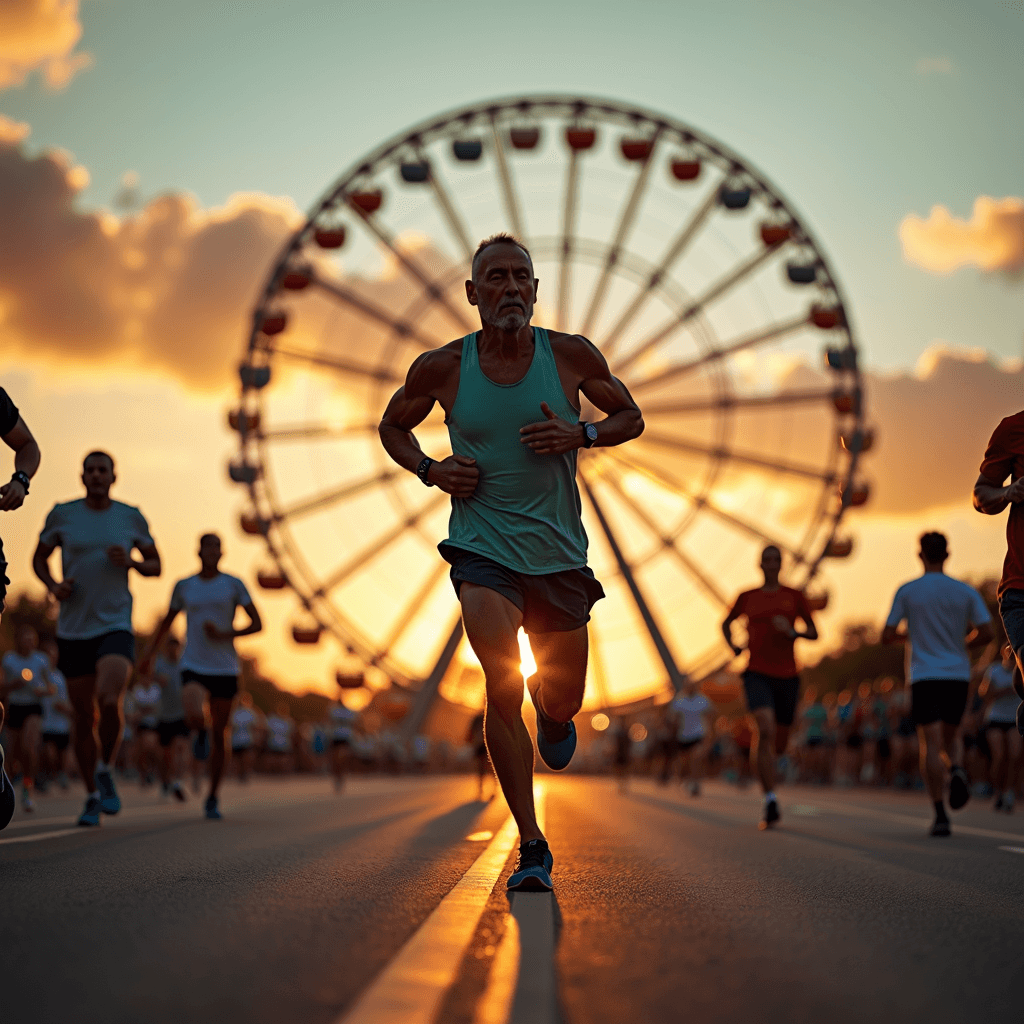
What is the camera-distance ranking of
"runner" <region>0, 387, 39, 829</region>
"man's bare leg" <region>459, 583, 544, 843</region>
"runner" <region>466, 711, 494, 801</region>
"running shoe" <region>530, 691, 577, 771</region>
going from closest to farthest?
1. "man's bare leg" <region>459, 583, 544, 843</region>
2. "running shoe" <region>530, 691, 577, 771</region>
3. "runner" <region>0, 387, 39, 829</region>
4. "runner" <region>466, 711, 494, 801</region>

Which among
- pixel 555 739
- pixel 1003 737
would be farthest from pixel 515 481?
pixel 1003 737

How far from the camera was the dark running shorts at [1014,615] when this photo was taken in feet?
19.6

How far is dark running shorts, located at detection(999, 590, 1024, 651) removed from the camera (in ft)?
19.6

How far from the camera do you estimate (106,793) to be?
8453mm

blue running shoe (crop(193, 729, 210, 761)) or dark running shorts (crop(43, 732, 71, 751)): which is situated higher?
dark running shorts (crop(43, 732, 71, 751))

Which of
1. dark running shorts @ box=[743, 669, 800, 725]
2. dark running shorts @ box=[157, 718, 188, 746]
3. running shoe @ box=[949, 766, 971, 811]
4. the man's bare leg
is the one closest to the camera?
the man's bare leg

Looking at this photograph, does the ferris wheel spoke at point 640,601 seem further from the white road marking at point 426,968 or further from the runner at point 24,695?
the white road marking at point 426,968

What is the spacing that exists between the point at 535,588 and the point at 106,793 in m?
4.34

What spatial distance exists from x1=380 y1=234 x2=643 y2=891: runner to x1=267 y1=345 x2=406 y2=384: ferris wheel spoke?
24166mm

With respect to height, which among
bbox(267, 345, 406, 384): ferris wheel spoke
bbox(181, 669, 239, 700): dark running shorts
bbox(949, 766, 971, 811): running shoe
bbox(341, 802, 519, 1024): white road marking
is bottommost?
bbox(341, 802, 519, 1024): white road marking

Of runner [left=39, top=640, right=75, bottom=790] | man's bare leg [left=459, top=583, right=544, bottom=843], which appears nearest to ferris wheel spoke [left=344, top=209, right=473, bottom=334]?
runner [left=39, top=640, right=75, bottom=790]

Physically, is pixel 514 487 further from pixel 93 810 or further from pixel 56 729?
pixel 56 729

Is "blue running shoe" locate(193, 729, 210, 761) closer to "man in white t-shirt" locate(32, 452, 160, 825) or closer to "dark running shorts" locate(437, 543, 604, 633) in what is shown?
"man in white t-shirt" locate(32, 452, 160, 825)

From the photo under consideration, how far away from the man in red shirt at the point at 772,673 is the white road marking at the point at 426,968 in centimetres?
A: 552
